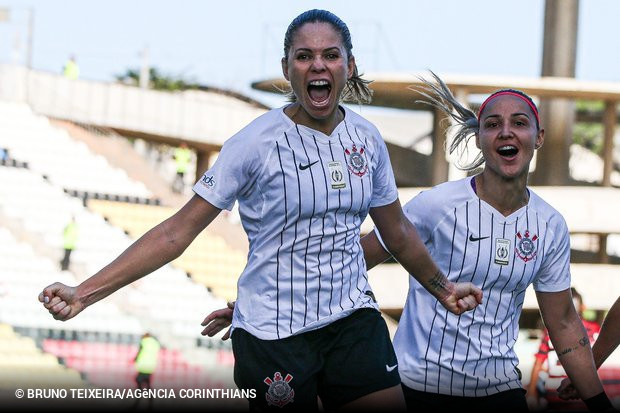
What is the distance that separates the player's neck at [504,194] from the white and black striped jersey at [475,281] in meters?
0.03

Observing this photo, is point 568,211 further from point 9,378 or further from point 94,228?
point 9,378

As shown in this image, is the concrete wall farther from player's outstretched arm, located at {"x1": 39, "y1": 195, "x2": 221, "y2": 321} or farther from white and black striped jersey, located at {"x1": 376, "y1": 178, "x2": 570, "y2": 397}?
player's outstretched arm, located at {"x1": 39, "y1": 195, "x2": 221, "y2": 321}

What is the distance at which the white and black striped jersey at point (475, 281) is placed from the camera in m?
6.07

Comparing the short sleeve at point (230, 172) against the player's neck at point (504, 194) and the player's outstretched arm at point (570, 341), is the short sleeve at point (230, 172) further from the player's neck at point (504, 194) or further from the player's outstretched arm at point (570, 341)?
the player's outstretched arm at point (570, 341)

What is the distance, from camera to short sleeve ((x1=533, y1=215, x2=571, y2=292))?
246 inches

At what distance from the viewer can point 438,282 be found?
5.76 m

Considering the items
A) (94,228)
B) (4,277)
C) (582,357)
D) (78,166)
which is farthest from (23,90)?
(582,357)

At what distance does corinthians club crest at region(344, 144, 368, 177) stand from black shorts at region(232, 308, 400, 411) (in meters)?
0.60

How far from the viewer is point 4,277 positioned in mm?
23266

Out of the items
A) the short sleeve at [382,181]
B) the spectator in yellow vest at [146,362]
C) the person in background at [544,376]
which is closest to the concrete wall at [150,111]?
the spectator in yellow vest at [146,362]

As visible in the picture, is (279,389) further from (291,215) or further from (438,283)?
(438,283)

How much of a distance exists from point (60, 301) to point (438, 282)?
181 cm

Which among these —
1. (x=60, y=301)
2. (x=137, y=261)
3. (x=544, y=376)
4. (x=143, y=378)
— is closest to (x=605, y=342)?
(x=137, y=261)

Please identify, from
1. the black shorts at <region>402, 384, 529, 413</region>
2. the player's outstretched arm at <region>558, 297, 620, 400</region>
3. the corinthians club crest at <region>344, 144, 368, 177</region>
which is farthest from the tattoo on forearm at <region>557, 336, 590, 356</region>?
the corinthians club crest at <region>344, 144, 368, 177</region>
